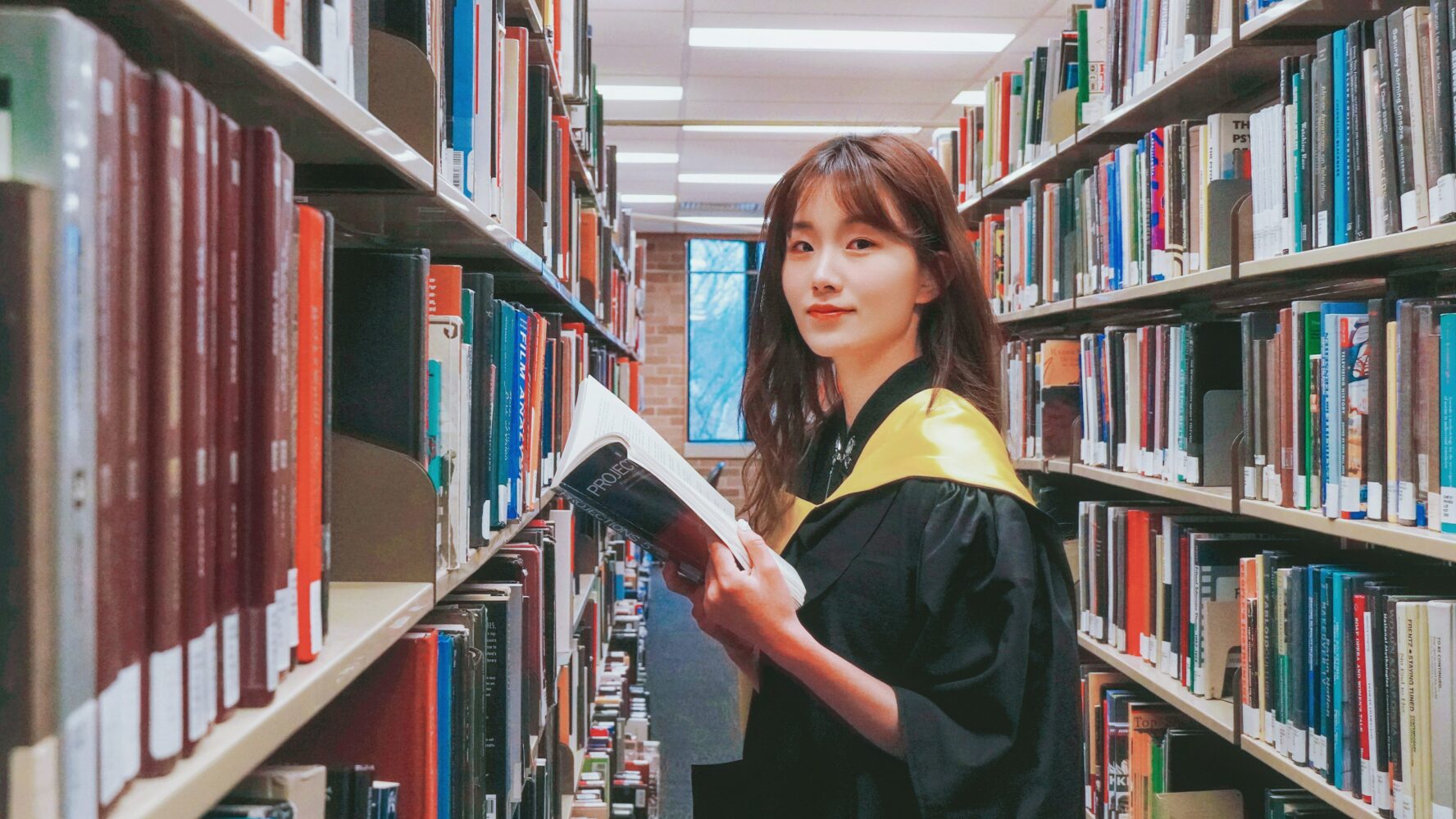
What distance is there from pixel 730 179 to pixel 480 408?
671 centimetres

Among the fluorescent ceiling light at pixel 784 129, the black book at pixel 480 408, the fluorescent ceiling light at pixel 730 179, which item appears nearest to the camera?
the black book at pixel 480 408

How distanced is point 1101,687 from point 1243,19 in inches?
58.2

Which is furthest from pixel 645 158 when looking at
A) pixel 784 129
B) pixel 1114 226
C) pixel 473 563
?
pixel 473 563

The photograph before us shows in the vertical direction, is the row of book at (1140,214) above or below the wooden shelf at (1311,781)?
above

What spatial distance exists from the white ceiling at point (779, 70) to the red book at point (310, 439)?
158 inches

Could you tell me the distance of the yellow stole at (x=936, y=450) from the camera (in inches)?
48.2

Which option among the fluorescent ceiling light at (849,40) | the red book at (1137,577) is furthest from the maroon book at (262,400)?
the fluorescent ceiling light at (849,40)

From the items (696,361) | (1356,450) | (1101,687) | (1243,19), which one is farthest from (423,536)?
(696,361)

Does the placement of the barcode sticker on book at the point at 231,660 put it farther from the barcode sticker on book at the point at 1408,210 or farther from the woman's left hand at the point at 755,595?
the barcode sticker on book at the point at 1408,210

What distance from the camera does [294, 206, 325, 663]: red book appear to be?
0.66m

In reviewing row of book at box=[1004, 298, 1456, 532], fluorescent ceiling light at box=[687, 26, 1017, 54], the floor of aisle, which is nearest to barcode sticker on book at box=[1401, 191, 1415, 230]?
row of book at box=[1004, 298, 1456, 532]

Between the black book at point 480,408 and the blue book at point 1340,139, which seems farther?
the blue book at point 1340,139

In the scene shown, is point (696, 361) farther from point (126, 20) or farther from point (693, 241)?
point (126, 20)

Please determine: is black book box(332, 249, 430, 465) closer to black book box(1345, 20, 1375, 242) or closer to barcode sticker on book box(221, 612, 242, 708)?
barcode sticker on book box(221, 612, 242, 708)
